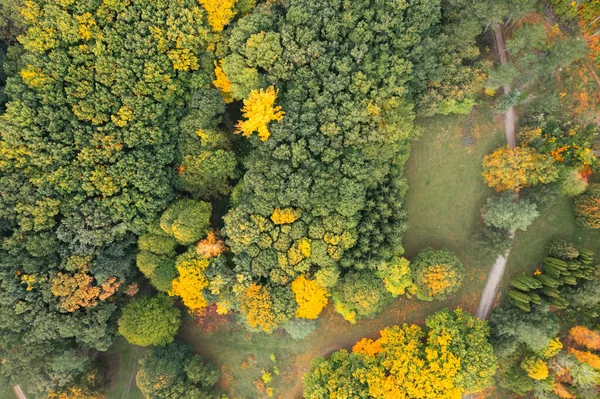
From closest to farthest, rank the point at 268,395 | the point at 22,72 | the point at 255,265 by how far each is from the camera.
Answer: the point at 22,72
the point at 255,265
the point at 268,395

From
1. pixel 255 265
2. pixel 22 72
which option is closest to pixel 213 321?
pixel 255 265

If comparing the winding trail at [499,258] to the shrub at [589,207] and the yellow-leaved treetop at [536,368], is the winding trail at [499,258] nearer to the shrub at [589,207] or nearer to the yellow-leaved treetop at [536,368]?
the yellow-leaved treetop at [536,368]

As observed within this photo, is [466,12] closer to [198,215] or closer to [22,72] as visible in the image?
[198,215]

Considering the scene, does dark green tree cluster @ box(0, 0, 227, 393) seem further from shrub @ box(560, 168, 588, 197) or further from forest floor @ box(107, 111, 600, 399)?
shrub @ box(560, 168, 588, 197)

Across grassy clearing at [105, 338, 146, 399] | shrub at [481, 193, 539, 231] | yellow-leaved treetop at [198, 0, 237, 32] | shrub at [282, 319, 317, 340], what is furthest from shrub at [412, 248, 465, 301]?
grassy clearing at [105, 338, 146, 399]

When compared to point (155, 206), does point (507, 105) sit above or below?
above
